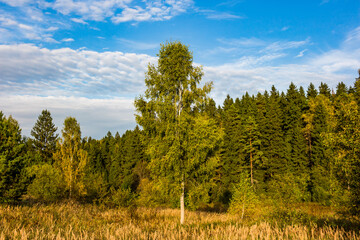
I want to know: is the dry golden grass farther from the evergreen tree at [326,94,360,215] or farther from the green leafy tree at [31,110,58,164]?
the green leafy tree at [31,110,58,164]

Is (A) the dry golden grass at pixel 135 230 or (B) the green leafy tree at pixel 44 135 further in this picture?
(B) the green leafy tree at pixel 44 135

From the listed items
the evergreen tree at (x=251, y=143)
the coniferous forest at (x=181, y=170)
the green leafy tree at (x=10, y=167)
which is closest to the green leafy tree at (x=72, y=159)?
the coniferous forest at (x=181, y=170)

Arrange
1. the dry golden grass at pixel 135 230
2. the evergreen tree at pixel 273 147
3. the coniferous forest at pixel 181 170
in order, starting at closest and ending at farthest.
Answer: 1. the dry golden grass at pixel 135 230
2. the coniferous forest at pixel 181 170
3. the evergreen tree at pixel 273 147

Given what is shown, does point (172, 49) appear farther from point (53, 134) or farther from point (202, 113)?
point (53, 134)

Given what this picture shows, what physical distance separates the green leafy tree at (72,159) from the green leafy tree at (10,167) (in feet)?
16.0

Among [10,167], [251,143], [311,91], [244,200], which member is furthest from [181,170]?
[311,91]

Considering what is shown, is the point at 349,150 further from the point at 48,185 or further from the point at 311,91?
the point at 311,91

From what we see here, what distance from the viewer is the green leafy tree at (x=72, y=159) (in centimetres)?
2758

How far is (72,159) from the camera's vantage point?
28375mm

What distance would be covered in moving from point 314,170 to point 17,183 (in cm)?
4706

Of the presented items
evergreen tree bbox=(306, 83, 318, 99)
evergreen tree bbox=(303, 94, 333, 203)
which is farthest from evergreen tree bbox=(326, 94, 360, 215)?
evergreen tree bbox=(306, 83, 318, 99)

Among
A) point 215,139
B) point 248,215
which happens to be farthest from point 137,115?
point 248,215

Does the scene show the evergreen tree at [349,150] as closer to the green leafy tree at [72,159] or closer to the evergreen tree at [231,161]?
the green leafy tree at [72,159]

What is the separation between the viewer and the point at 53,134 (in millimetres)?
54469
